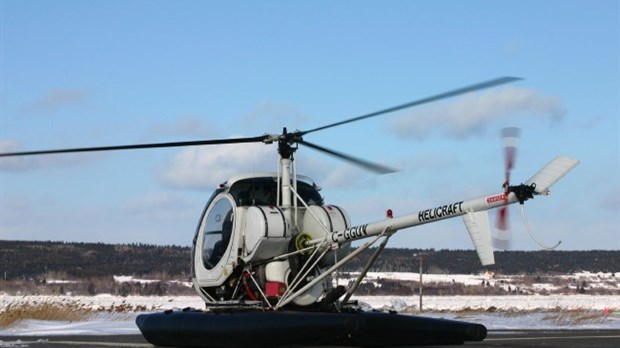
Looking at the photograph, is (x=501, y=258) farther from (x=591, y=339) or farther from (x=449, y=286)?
(x=591, y=339)

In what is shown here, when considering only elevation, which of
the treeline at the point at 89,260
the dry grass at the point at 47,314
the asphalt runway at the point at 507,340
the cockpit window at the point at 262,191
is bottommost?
the asphalt runway at the point at 507,340

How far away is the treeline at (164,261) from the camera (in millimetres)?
77525

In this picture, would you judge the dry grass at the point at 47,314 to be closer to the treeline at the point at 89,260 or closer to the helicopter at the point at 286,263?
the helicopter at the point at 286,263

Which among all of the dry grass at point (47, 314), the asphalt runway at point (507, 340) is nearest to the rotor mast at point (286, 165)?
the asphalt runway at point (507, 340)

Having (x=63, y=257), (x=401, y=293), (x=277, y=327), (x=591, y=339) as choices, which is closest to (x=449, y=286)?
(x=401, y=293)

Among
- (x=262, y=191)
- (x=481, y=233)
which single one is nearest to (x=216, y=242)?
(x=262, y=191)

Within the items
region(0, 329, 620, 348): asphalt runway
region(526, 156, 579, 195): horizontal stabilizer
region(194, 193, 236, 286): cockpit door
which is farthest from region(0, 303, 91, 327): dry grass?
region(526, 156, 579, 195): horizontal stabilizer

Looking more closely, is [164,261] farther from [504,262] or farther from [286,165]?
[286,165]

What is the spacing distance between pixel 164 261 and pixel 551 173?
7854 cm

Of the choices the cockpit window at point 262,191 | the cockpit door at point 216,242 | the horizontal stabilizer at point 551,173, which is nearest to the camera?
the horizontal stabilizer at point 551,173

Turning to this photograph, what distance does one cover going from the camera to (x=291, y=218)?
15.8m

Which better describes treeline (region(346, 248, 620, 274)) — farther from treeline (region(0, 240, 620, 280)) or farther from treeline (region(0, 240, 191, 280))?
treeline (region(0, 240, 191, 280))

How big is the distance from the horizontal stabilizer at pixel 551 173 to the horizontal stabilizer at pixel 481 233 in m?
0.77

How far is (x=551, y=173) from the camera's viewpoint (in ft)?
41.5
